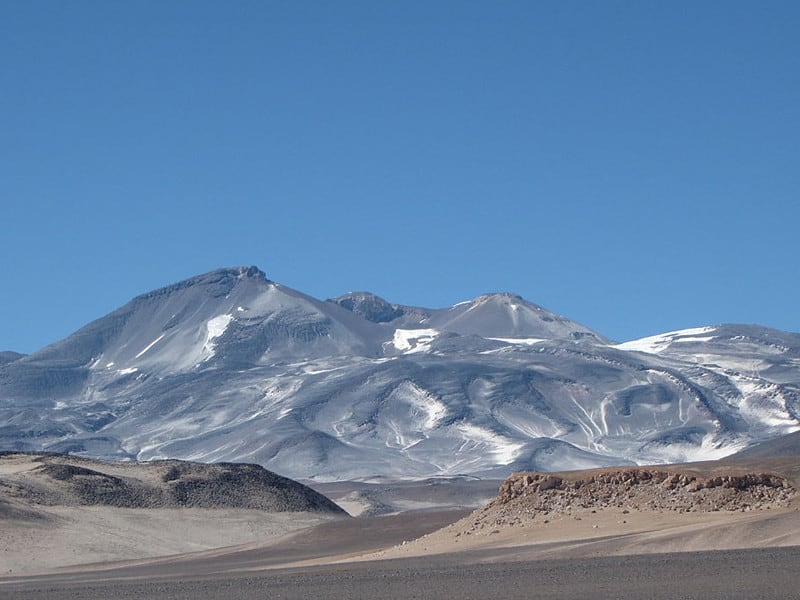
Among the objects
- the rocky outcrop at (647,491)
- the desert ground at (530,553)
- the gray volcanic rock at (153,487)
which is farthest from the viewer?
the gray volcanic rock at (153,487)

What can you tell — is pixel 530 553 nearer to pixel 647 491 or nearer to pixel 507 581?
pixel 647 491

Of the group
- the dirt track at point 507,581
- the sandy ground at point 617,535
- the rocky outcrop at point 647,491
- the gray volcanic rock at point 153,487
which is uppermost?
the gray volcanic rock at point 153,487

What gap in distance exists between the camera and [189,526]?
8944cm

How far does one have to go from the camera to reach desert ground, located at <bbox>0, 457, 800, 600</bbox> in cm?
3562

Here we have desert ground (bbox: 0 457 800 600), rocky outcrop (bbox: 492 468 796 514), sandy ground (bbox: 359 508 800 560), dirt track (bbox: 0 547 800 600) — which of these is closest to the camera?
dirt track (bbox: 0 547 800 600)

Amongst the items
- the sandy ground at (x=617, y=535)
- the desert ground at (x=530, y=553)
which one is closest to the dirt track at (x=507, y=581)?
the desert ground at (x=530, y=553)

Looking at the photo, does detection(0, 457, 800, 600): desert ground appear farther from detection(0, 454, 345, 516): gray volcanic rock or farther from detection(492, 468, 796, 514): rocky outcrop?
detection(0, 454, 345, 516): gray volcanic rock

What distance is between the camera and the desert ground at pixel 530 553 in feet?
117

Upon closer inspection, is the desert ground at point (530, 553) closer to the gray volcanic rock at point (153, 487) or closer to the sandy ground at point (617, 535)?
the sandy ground at point (617, 535)

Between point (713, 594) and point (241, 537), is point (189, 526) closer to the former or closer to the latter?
point (241, 537)

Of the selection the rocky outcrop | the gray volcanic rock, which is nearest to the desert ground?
the rocky outcrop

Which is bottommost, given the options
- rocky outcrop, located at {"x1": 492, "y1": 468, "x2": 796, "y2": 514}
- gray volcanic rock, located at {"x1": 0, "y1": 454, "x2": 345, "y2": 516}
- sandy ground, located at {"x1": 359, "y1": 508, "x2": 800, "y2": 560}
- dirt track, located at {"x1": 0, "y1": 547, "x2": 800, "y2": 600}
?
dirt track, located at {"x1": 0, "y1": 547, "x2": 800, "y2": 600}

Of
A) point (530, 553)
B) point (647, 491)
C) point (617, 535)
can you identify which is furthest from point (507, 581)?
point (647, 491)

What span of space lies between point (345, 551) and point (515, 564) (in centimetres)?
2447
